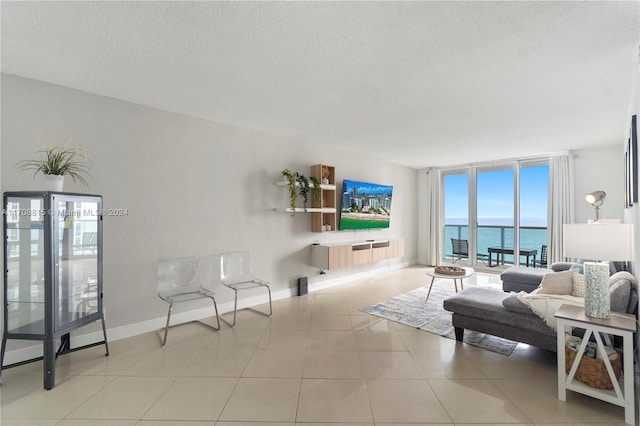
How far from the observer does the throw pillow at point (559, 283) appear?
8.98 feet

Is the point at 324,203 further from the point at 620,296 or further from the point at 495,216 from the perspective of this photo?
the point at 495,216

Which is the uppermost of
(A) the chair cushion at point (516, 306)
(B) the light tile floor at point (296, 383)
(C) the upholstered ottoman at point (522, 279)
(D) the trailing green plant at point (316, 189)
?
(D) the trailing green plant at point (316, 189)

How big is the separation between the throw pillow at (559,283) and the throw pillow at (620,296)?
1.38 feet

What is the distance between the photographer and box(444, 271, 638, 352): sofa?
2299 millimetres

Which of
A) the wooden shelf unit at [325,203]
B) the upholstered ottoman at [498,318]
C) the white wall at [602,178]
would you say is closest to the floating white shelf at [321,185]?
the wooden shelf unit at [325,203]

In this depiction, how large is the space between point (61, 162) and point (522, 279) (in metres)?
6.00

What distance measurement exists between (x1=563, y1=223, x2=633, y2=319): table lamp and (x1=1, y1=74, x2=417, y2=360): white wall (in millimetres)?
3630

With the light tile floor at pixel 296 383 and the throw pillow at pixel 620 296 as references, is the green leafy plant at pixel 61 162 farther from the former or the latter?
the throw pillow at pixel 620 296

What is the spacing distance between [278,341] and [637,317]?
10.1ft

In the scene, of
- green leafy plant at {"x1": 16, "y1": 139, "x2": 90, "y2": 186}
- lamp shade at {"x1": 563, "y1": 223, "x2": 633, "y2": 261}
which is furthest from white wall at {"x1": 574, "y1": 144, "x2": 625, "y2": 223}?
green leafy plant at {"x1": 16, "y1": 139, "x2": 90, "y2": 186}

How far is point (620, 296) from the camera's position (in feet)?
7.44

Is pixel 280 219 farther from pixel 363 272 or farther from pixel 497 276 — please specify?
pixel 497 276

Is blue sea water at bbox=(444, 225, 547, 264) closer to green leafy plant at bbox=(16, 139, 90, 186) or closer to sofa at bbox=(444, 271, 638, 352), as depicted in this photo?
sofa at bbox=(444, 271, 638, 352)

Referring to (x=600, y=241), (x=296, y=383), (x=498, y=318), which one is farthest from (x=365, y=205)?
(x=296, y=383)
